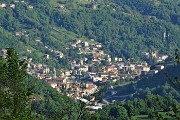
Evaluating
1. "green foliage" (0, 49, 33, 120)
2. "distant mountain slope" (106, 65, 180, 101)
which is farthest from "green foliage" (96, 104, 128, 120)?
"distant mountain slope" (106, 65, 180, 101)

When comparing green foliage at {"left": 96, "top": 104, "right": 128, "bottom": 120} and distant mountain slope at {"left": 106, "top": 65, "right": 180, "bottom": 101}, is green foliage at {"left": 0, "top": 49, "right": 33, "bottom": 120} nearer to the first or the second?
green foliage at {"left": 96, "top": 104, "right": 128, "bottom": 120}

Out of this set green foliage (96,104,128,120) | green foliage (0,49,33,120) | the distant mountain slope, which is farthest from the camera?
the distant mountain slope

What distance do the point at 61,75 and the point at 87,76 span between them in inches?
460

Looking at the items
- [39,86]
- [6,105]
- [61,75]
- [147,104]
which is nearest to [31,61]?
[61,75]

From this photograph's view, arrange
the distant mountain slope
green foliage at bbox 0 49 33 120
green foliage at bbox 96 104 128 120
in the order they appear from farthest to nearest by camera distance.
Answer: the distant mountain slope < green foliage at bbox 96 104 128 120 < green foliage at bbox 0 49 33 120

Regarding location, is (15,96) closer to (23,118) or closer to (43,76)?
(23,118)

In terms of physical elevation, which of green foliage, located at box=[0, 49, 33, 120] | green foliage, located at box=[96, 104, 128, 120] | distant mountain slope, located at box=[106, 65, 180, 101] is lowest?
distant mountain slope, located at box=[106, 65, 180, 101]

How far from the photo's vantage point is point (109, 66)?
655ft

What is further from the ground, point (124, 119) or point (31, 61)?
point (124, 119)

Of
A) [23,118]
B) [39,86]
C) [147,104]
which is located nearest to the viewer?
[23,118]

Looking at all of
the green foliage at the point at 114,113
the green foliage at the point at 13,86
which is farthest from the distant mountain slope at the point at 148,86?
the green foliage at the point at 13,86

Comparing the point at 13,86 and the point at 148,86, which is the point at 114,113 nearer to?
the point at 13,86

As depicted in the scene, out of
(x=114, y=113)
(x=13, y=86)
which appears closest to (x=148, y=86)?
(x=114, y=113)

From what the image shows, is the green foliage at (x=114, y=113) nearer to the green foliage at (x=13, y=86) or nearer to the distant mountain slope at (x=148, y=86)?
the green foliage at (x=13, y=86)
